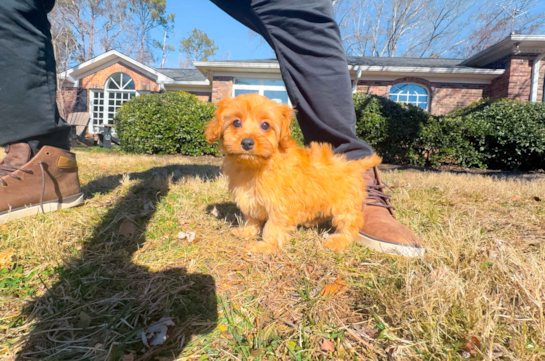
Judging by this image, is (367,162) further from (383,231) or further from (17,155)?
(17,155)

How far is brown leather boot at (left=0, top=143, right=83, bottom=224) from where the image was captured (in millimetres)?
2174

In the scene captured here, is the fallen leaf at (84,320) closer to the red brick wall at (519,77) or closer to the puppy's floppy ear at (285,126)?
the puppy's floppy ear at (285,126)

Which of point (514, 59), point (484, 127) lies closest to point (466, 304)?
point (484, 127)

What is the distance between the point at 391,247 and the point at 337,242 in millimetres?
365

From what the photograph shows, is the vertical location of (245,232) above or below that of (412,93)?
below

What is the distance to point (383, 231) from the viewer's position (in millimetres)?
1948

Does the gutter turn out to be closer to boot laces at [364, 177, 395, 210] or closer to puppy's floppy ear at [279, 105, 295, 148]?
boot laces at [364, 177, 395, 210]

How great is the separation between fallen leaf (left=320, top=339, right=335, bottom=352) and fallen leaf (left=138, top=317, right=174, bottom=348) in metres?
0.63

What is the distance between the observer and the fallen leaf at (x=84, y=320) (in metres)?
1.14

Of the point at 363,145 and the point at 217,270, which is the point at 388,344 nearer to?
the point at 217,270

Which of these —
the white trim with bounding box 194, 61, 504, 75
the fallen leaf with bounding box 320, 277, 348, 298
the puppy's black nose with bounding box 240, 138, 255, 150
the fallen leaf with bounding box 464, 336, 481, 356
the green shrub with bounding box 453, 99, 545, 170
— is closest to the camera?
the fallen leaf with bounding box 464, 336, 481, 356

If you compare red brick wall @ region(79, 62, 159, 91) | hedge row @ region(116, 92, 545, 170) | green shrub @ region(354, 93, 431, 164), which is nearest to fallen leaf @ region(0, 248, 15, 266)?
hedge row @ region(116, 92, 545, 170)

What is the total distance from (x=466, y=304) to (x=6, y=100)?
10.8 feet

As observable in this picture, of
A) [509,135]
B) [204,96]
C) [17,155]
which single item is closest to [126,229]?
[17,155]
